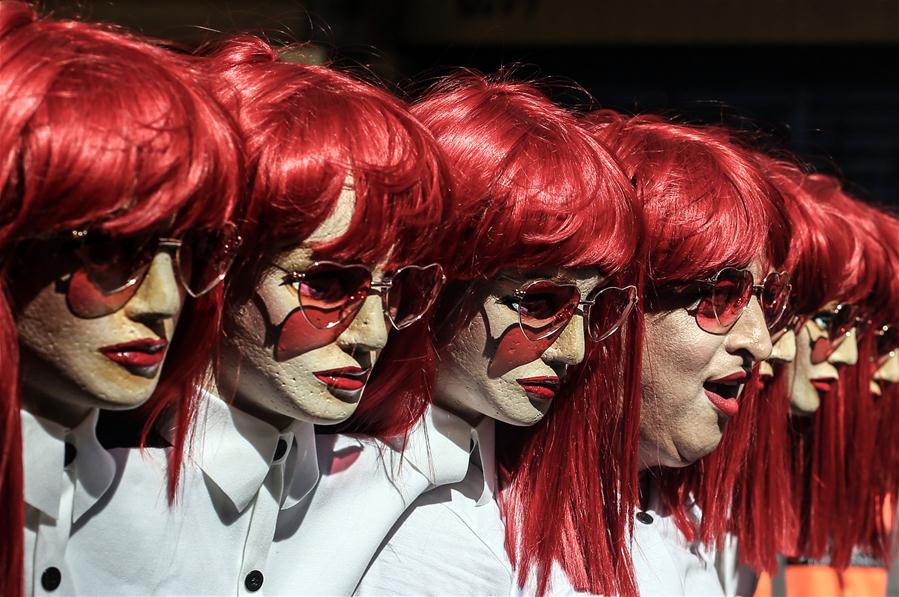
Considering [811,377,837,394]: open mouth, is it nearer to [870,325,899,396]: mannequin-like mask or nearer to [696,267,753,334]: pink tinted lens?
[870,325,899,396]: mannequin-like mask

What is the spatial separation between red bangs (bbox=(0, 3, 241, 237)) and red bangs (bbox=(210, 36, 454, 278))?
3.7 inches

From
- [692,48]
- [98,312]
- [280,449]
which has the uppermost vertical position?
[692,48]

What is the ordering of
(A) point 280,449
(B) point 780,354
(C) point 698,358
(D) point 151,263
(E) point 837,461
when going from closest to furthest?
1. (D) point 151,263
2. (A) point 280,449
3. (C) point 698,358
4. (B) point 780,354
5. (E) point 837,461

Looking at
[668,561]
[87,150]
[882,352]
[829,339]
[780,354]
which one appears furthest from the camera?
[882,352]

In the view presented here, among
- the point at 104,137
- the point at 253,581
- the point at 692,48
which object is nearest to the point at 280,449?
the point at 253,581

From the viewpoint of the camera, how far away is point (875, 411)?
10.0ft

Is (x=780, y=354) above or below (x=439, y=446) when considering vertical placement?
above

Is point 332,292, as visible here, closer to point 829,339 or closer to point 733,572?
point 733,572

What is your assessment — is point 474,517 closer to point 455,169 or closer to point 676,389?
point 676,389

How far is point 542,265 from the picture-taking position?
1.89 meters

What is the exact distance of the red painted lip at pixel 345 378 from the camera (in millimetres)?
1725

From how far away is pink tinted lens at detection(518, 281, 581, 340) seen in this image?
6.30 ft

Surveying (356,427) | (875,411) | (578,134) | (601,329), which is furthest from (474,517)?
(875,411)

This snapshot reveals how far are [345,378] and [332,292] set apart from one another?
15cm
